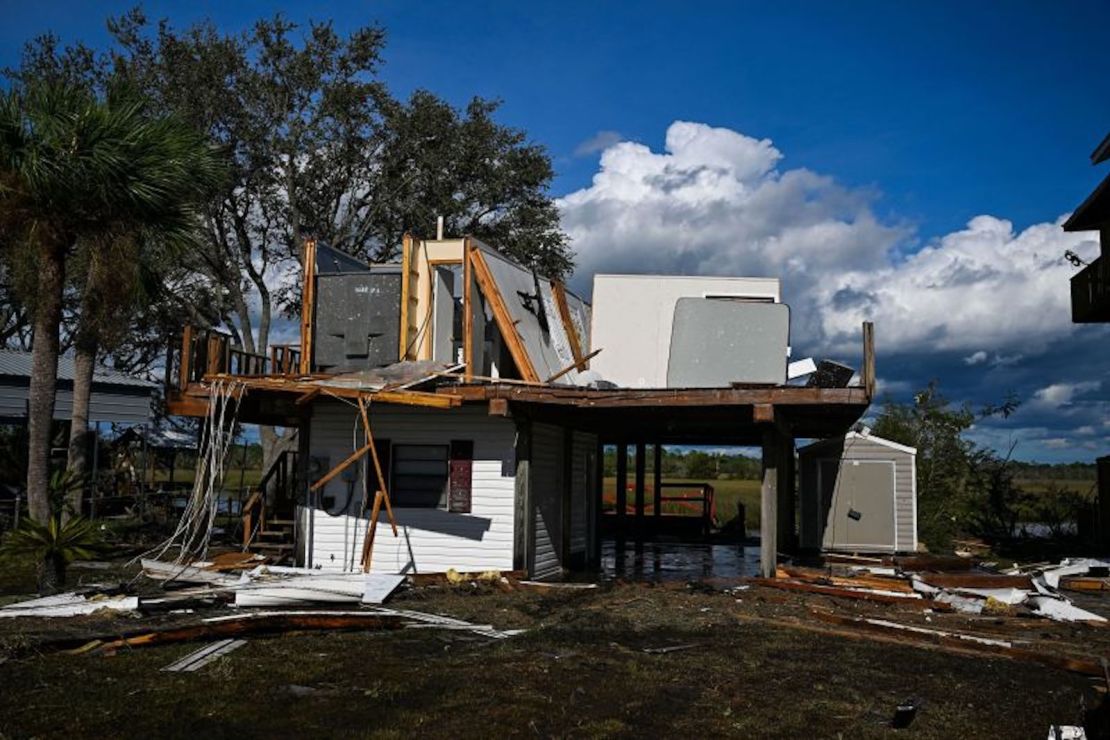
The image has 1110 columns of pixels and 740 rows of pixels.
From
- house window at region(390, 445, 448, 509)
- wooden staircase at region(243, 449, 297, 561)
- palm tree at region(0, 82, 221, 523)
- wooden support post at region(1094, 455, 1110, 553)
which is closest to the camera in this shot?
palm tree at region(0, 82, 221, 523)

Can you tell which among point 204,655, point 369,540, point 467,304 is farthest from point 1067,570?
point 204,655

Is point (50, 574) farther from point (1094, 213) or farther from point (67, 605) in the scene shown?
point (1094, 213)

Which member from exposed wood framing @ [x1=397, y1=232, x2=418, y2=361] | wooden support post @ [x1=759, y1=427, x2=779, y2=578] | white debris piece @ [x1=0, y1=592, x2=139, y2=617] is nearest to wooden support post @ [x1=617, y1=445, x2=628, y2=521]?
exposed wood framing @ [x1=397, y1=232, x2=418, y2=361]

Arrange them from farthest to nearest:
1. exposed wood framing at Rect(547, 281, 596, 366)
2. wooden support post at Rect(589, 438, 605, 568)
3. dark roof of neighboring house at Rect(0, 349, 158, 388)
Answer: dark roof of neighboring house at Rect(0, 349, 158, 388) < exposed wood framing at Rect(547, 281, 596, 366) < wooden support post at Rect(589, 438, 605, 568)

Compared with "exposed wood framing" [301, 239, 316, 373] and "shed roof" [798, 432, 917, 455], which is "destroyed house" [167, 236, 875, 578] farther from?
"shed roof" [798, 432, 917, 455]

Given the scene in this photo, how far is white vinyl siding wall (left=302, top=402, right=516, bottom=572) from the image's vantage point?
50.7ft

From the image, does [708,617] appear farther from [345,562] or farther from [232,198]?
[232,198]

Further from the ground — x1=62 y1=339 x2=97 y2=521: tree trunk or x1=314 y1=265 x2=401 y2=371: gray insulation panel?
x1=314 y1=265 x2=401 y2=371: gray insulation panel

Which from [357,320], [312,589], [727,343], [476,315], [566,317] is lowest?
[312,589]

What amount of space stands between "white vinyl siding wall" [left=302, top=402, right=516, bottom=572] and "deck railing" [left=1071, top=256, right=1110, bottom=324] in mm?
13468

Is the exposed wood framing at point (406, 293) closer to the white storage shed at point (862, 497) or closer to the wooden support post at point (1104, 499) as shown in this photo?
the white storage shed at point (862, 497)

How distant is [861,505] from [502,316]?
28.2 ft

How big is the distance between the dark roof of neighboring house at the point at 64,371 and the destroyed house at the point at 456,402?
10.0m

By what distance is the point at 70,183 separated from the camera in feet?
46.9
